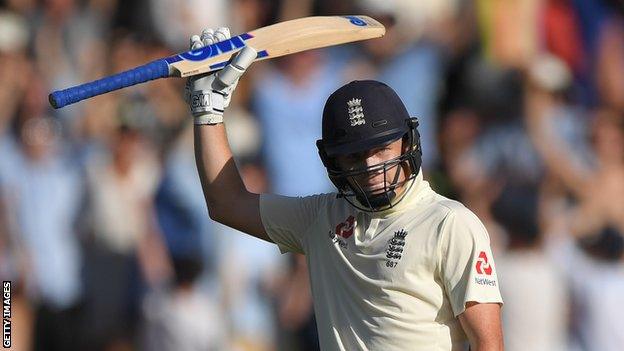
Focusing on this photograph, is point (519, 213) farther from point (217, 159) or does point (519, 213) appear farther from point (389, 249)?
point (389, 249)

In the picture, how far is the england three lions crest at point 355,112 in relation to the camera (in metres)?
3.17

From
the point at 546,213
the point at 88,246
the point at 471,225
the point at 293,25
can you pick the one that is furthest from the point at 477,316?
the point at 88,246

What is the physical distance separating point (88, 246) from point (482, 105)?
2.46 metres

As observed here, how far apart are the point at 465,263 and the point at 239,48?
3.50ft

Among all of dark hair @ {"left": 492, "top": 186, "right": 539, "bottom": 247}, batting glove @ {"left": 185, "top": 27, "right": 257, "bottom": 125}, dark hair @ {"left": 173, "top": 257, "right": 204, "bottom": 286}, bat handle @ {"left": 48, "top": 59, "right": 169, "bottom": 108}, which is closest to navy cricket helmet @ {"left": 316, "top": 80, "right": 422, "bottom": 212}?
batting glove @ {"left": 185, "top": 27, "right": 257, "bottom": 125}

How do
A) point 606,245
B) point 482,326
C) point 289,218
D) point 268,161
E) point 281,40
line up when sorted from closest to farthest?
point 482,326
point 289,218
point 281,40
point 606,245
point 268,161

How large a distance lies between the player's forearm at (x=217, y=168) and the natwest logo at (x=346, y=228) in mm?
414

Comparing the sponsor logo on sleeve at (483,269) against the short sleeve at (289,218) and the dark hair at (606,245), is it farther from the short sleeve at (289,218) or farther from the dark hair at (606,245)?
the dark hair at (606,245)

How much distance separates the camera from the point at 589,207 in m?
6.39

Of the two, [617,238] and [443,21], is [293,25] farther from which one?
[617,238]

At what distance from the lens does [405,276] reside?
10.1 ft

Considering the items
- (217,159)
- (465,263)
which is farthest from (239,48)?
(465,263)

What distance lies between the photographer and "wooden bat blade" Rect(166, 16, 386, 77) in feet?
11.4

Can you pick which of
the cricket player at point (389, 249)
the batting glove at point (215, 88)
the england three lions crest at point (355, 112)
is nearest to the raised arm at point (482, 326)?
the cricket player at point (389, 249)
